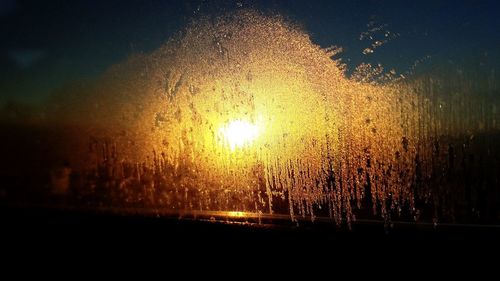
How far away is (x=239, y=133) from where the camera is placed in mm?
5117

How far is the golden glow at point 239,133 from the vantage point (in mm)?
5039

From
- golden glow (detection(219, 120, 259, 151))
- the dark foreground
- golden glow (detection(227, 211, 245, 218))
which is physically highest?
golden glow (detection(219, 120, 259, 151))

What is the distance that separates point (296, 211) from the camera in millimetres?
4598

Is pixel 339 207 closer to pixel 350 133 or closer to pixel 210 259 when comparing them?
pixel 350 133

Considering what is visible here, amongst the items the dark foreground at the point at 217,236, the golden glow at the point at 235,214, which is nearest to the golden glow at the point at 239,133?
the golden glow at the point at 235,214

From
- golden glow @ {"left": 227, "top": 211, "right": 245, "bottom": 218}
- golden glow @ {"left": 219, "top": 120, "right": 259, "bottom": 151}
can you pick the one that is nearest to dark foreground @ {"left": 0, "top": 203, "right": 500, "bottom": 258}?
golden glow @ {"left": 227, "top": 211, "right": 245, "bottom": 218}

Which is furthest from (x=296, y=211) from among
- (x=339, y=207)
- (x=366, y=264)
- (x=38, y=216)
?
(x=38, y=216)

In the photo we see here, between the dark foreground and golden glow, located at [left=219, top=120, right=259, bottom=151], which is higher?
golden glow, located at [left=219, top=120, right=259, bottom=151]

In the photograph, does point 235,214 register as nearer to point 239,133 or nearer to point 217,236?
point 217,236

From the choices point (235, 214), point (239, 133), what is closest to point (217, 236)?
point (235, 214)

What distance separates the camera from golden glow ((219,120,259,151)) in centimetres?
504

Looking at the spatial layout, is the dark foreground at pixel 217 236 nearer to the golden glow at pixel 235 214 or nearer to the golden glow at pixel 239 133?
the golden glow at pixel 235 214

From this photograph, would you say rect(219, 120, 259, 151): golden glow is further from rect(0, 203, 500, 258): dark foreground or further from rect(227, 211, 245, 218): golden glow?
rect(0, 203, 500, 258): dark foreground

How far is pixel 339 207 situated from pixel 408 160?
72 cm
